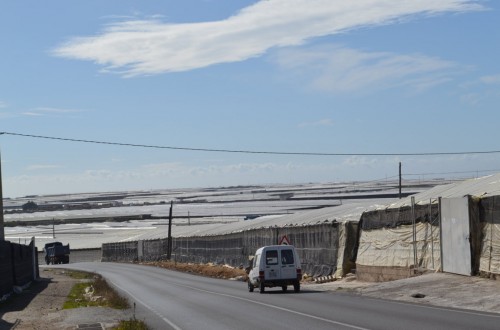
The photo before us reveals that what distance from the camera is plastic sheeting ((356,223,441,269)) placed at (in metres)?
36.1

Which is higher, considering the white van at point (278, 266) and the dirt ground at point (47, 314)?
the white van at point (278, 266)

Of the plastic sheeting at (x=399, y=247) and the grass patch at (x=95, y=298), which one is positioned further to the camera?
the plastic sheeting at (x=399, y=247)

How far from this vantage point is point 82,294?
1686 inches

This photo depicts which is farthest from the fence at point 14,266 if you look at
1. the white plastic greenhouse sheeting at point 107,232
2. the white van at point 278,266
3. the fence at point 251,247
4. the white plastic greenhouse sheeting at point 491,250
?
the white plastic greenhouse sheeting at point 107,232

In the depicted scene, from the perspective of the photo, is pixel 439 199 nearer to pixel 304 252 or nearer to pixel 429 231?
pixel 429 231

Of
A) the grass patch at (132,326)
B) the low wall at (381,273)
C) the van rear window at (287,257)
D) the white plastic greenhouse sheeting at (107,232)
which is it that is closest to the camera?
the grass patch at (132,326)

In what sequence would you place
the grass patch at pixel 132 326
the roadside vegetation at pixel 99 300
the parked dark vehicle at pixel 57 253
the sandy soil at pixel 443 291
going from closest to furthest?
the grass patch at pixel 132 326, the roadside vegetation at pixel 99 300, the sandy soil at pixel 443 291, the parked dark vehicle at pixel 57 253

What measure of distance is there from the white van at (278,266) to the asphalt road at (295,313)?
0.60 m

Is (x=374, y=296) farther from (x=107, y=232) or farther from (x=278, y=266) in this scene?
(x=107, y=232)

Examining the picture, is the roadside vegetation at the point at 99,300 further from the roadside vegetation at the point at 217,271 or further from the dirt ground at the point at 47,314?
the roadside vegetation at the point at 217,271

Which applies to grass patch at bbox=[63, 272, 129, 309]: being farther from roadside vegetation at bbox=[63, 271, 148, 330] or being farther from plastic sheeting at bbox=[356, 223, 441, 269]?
plastic sheeting at bbox=[356, 223, 441, 269]

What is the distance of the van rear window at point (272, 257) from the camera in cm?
3647

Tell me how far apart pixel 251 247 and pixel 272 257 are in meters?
27.2

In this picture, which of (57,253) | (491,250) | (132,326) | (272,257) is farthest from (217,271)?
(57,253)
